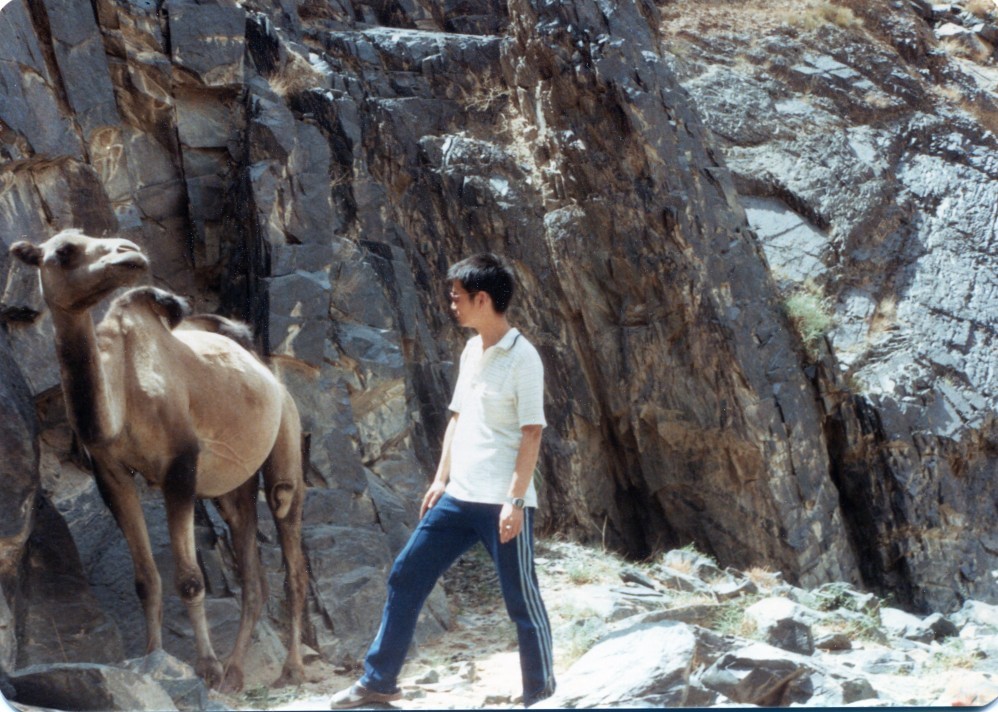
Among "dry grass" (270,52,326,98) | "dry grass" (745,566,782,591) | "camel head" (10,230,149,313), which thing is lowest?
"dry grass" (745,566,782,591)

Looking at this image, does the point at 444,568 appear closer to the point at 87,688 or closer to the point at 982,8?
the point at 87,688

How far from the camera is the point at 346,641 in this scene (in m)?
4.80

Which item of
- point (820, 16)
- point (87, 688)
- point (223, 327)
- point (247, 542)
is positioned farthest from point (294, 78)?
point (820, 16)

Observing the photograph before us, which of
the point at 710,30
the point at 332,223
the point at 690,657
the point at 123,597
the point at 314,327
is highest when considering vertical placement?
the point at 710,30

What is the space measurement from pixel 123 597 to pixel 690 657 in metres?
2.46

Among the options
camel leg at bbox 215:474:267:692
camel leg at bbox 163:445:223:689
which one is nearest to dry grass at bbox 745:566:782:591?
camel leg at bbox 215:474:267:692

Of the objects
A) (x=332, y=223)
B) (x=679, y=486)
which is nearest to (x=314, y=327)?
(x=332, y=223)

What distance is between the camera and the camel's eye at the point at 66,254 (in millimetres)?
3928

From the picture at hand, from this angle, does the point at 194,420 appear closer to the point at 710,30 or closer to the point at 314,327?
the point at 314,327

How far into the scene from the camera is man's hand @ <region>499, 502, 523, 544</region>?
3605mm

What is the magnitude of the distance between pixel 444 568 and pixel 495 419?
60 cm

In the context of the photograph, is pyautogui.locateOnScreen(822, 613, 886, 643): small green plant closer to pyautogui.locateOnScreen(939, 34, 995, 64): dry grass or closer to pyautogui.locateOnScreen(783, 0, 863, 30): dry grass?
pyautogui.locateOnScreen(939, 34, 995, 64): dry grass

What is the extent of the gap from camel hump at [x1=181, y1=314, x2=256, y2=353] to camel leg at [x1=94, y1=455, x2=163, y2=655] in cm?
86

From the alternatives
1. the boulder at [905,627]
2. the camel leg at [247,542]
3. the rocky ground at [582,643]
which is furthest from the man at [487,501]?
the boulder at [905,627]
